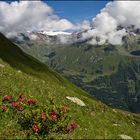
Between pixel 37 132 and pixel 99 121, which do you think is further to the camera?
pixel 99 121

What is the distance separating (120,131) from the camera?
25.5 meters

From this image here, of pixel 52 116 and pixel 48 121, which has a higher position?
pixel 52 116

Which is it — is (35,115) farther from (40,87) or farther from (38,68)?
(38,68)

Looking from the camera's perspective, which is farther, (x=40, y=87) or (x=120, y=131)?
(x=40, y=87)

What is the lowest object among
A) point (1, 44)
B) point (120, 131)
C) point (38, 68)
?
point (120, 131)

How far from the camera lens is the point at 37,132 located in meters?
18.7

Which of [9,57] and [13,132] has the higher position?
[9,57]

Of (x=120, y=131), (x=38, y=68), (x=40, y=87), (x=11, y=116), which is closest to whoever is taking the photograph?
(x=11, y=116)

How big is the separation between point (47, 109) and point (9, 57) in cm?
13556

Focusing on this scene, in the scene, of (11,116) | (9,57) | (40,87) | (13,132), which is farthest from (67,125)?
(9,57)

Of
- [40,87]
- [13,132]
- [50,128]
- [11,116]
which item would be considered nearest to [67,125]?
[50,128]

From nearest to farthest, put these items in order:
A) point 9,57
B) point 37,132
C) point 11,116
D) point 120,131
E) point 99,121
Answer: point 37,132 → point 11,116 → point 120,131 → point 99,121 → point 9,57

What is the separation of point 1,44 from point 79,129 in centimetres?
14673

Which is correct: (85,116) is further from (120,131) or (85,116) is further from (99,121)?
(120,131)
